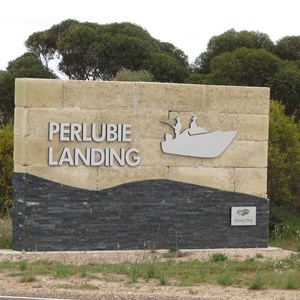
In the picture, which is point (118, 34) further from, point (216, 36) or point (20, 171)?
point (20, 171)

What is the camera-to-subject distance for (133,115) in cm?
1966

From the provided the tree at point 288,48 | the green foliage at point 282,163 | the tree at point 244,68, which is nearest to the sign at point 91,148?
the green foliage at point 282,163

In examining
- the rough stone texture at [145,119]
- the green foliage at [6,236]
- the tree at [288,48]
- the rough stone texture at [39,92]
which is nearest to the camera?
the rough stone texture at [39,92]

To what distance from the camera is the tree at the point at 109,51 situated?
1822 inches

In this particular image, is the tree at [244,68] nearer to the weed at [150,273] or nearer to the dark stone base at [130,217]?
the dark stone base at [130,217]

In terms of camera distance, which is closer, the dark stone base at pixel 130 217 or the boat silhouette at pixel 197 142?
the dark stone base at pixel 130 217

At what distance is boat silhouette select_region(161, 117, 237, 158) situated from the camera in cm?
1994

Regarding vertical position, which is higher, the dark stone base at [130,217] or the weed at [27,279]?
the dark stone base at [130,217]

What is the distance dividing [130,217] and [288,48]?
31.9 metres

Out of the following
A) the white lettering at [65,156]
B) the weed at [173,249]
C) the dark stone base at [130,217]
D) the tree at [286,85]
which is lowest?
the weed at [173,249]

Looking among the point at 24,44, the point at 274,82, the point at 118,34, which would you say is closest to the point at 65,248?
the point at 274,82

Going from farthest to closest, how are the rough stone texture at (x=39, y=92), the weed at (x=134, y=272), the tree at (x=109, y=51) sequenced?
1. the tree at (x=109, y=51)
2. the rough stone texture at (x=39, y=92)
3. the weed at (x=134, y=272)

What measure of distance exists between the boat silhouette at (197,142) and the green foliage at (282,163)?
5892 millimetres

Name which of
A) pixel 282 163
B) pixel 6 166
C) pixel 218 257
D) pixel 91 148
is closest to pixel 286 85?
pixel 282 163
